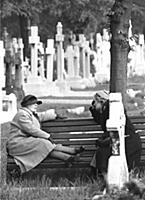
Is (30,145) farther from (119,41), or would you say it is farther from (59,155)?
(119,41)

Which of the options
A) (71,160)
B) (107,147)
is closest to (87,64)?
(71,160)

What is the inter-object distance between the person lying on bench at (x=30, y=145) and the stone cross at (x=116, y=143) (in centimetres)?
100

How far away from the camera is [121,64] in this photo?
12.3 meters

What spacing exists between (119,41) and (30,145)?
2.46 metres

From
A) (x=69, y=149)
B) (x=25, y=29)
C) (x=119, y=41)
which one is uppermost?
(x=25, y=29)

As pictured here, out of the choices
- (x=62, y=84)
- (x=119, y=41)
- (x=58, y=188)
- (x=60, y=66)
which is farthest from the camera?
(x=60, y=66)

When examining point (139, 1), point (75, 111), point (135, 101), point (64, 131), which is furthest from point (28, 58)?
point (64, 131)

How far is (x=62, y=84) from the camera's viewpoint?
104 feet

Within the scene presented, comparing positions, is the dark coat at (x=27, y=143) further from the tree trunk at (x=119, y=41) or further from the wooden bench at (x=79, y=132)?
the tree trunk at (x=119, y=41)

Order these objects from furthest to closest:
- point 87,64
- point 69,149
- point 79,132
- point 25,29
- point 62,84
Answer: point 25,29 < point 87,64 < point 62,84 < point 79,132 < point 69,149

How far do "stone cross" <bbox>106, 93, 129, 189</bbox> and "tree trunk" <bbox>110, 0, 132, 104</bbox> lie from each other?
259 cm

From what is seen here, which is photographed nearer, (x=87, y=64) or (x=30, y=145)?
(x=30, y=145)

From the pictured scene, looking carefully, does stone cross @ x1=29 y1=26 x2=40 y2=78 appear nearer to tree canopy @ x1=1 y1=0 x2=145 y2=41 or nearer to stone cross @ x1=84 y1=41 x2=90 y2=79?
tree canopy @ x1=1 y1=0 x2=145 y2=41

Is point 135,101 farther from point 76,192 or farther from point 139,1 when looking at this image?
point 76,192
